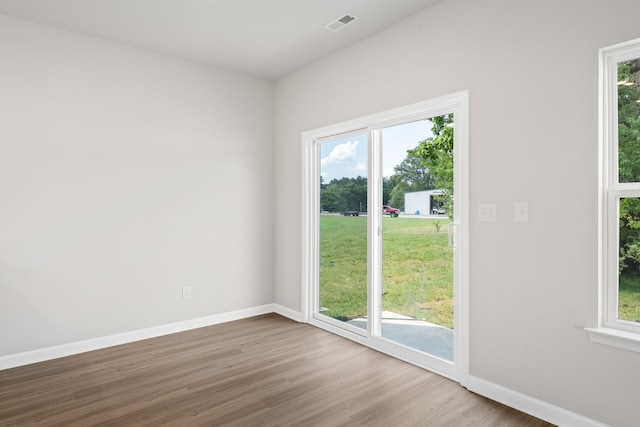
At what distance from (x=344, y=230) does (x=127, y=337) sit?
7.74ft

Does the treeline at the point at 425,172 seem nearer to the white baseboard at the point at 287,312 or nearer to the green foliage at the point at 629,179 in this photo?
the green foliage at the point at 629,179

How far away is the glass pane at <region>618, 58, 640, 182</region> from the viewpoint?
206 centimetres

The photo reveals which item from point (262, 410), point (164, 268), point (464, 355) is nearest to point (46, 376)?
point (164, 268)

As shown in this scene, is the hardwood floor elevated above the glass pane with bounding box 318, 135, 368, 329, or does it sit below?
below

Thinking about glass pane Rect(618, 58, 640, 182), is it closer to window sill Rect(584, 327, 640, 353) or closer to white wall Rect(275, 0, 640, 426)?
white wall Rect(275, 0, 640, 426)

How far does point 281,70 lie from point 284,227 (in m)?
1.82

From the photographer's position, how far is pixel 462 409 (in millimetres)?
2420

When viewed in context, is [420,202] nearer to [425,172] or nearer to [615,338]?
[425,172]

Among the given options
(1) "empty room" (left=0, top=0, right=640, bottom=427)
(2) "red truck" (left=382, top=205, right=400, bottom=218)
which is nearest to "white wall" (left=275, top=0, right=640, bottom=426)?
(1) "empty room" (left=0, top=0, right=640, bottom=427)

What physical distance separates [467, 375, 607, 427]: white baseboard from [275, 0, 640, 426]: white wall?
34 mm

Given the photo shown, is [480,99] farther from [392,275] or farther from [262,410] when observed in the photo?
[262,410]

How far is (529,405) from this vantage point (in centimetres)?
237

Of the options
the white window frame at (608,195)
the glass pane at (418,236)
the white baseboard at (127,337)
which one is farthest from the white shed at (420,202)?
the white baseboard at (127,337)

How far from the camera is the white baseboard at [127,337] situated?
3.14 metres
